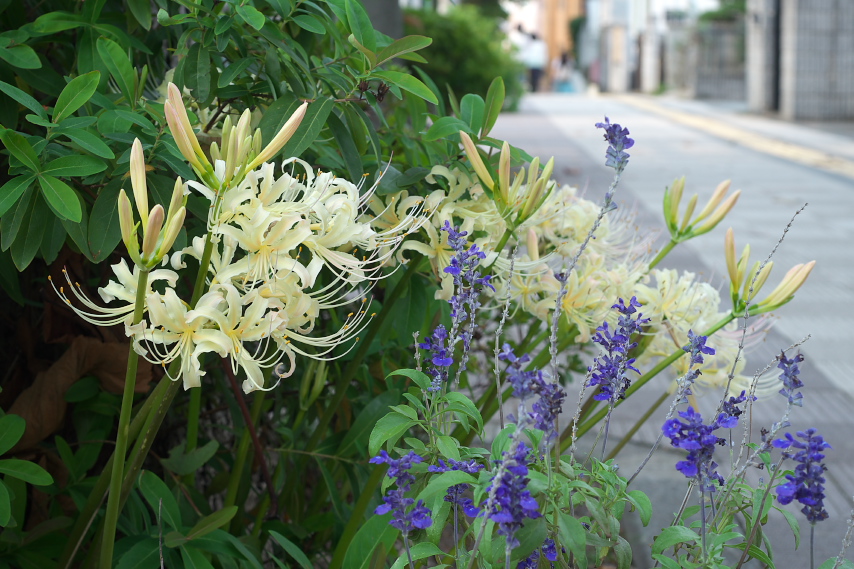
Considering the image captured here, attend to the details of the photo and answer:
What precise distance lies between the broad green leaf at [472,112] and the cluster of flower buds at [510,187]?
13 cm

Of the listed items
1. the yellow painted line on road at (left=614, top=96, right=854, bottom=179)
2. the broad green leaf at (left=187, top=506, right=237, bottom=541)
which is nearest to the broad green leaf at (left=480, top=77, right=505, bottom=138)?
the broad green leaf at (left=187, top=506, right=237, bottom=541)

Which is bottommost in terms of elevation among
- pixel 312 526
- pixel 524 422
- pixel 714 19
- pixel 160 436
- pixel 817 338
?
pixel 817 338

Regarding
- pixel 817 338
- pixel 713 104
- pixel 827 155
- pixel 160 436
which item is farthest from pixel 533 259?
pixel 713 104

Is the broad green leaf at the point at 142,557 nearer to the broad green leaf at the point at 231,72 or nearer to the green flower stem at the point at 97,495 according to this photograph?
the green flower stem at the point at 97,495

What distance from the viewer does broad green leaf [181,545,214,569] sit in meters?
1.23

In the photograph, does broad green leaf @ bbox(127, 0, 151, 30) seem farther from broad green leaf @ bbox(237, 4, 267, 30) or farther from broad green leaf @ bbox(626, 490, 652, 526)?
broad green leaf @ bbox(626, 490, 652, 526)

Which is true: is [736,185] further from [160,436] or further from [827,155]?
[160,436]

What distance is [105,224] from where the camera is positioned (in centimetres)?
114

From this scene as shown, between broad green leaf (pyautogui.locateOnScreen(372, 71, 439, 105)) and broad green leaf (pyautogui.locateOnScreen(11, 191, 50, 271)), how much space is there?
479mm

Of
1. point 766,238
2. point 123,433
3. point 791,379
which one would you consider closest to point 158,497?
point 123,433

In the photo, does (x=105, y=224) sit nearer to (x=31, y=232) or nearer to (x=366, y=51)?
(x=31, y=232)

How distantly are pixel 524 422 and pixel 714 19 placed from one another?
86.0ft

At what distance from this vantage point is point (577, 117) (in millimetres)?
16562

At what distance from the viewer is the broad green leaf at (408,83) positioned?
48.3 inches
